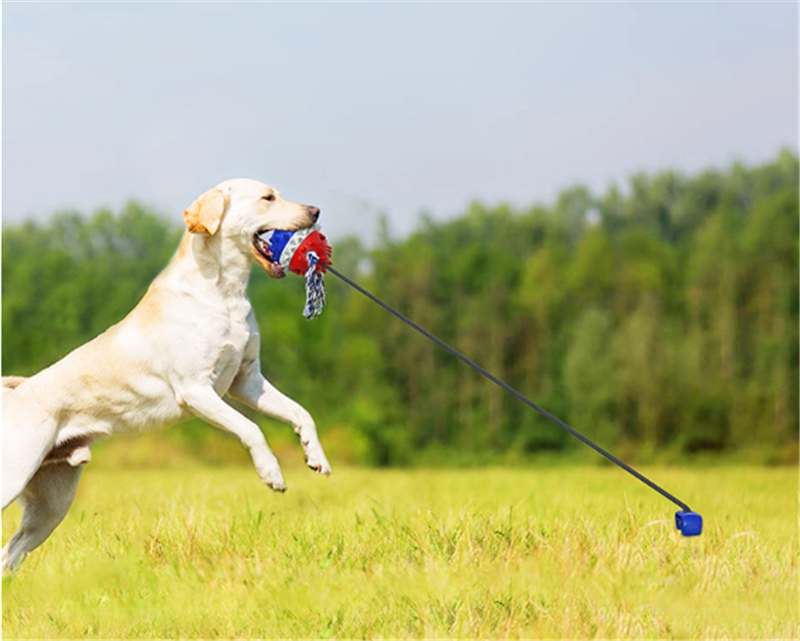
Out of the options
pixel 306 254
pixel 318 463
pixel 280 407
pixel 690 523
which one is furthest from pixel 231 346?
pixel 690 523

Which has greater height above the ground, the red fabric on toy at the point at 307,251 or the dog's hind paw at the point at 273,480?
the red fabric on toy at the point at 307,251

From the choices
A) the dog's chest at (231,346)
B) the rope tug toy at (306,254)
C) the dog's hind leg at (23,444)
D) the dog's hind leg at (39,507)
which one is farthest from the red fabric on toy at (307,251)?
the dog's hind leg at (39,507)

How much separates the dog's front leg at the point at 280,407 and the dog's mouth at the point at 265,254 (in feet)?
1.96

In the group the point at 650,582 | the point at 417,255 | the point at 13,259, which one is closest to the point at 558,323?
the point at 417,255

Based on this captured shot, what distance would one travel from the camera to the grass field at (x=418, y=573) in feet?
14.4

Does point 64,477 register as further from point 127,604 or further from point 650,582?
point 650,582

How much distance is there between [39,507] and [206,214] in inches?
85.3

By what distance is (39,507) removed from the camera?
5.45 metres

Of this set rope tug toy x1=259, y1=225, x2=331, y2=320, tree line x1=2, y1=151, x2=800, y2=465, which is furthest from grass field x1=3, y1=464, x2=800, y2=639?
tree line x1=2, y1=151, x2=800, y2=465

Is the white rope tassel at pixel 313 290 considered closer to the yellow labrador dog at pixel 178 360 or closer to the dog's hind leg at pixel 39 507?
the yellow labrador dog at pixel 178 360

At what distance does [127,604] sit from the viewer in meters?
4.75

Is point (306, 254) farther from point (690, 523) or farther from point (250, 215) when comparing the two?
point (690, 523)

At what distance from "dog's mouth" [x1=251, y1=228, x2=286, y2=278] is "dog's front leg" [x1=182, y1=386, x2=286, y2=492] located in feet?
2.47

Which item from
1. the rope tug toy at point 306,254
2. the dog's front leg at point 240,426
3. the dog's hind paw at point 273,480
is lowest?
the dog's hind paw at point 273,480
